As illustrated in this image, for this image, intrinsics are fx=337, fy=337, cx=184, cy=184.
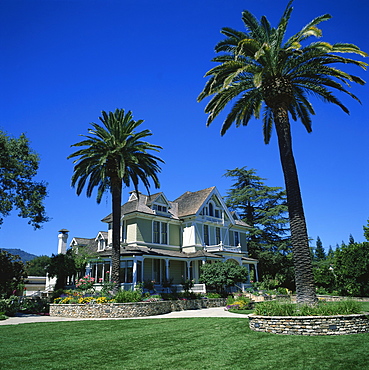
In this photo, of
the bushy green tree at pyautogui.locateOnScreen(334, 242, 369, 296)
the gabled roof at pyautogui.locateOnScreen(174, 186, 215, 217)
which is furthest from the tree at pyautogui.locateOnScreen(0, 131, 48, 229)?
the bushy green tree at pyautogui.locateOnScreen(334, 242, 369, 296)

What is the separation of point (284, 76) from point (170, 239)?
77.4ft

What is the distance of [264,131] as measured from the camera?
1978 centimetres

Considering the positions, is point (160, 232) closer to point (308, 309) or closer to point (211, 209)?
point (211, 209)

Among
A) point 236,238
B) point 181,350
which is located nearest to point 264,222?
point 236,238

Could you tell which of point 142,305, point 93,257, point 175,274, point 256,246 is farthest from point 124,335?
point 256,246

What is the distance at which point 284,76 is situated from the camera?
51.5 ft

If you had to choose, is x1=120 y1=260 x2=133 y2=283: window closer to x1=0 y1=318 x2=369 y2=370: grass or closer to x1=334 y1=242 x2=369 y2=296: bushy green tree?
x1=0 y1=318 x2=369 y2=370: grass

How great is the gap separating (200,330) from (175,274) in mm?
22147

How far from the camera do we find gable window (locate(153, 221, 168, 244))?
3444cm

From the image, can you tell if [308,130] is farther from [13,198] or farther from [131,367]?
[13,198]

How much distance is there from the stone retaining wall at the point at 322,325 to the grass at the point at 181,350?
1.26ft

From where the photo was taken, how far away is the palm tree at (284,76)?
1419 centimetres

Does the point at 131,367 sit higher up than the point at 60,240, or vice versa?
the point at 60,240

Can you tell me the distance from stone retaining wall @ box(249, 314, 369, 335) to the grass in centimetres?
38
